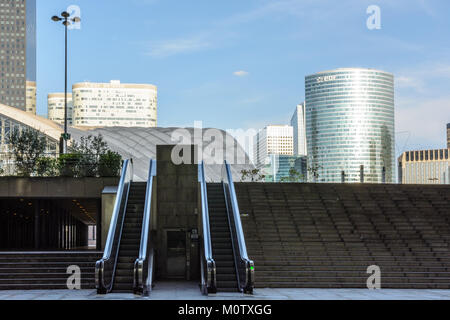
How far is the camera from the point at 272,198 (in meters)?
24.9

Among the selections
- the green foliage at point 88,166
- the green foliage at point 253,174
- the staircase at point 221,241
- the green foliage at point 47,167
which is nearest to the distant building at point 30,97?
the green foliage at point 253,174

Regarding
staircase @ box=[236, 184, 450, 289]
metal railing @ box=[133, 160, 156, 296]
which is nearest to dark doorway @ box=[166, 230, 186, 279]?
metal railing @ box=[133, 160, 156, 296]

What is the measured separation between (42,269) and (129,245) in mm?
2824

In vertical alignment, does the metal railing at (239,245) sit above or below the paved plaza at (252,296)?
above

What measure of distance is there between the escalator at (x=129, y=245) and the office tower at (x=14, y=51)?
175040 mm

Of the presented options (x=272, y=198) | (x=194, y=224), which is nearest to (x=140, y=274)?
(x=194, y=224)

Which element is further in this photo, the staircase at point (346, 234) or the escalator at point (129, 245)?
the staircase at point (346, 234)

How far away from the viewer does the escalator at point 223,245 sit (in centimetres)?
1614

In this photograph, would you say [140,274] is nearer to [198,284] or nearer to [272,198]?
[198,284]

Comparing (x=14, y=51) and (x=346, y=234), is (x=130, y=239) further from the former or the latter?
(x=14, y=51)

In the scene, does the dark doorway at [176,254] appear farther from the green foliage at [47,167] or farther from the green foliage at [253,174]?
the green foliage at [253,174]

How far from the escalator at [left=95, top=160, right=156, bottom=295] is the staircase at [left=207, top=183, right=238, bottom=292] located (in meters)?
1.96

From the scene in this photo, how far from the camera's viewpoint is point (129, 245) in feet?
61.9

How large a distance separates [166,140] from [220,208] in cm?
5780
